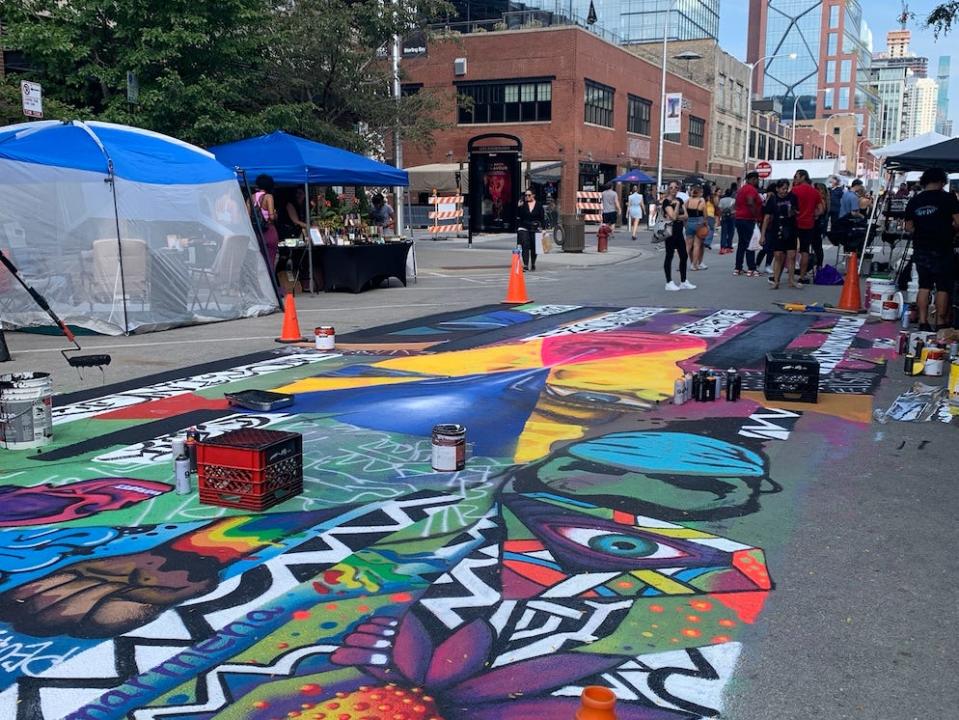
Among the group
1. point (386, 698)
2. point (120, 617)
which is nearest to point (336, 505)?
point (120, 617)

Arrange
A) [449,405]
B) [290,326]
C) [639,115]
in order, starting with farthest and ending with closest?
[639,115]
[290,326]
[449,405]

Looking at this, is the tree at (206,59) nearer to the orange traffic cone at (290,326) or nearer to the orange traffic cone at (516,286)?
the orange traffic cone at (516,286)

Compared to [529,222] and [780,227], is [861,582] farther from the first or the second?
[529,222]

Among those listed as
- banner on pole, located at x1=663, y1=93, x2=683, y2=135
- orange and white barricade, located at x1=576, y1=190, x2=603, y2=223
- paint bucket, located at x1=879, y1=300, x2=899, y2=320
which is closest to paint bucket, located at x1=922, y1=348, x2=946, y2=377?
paint bucket, located at x1=879, y1=300, x2=899, y2=320

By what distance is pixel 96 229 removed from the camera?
11.7m

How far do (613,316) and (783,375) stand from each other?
212 inches

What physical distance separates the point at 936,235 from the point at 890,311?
2644mm

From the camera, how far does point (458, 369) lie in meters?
9.30

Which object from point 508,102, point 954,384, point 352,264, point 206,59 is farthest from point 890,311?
point 508,102

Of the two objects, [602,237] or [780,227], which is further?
[602,237]

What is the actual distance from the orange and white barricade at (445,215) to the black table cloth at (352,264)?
18.4m

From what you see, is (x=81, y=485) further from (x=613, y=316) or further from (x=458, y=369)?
(x=613, y=316)

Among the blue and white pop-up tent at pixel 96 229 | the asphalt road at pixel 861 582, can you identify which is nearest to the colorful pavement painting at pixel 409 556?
the asphalt road at pixel 861 582

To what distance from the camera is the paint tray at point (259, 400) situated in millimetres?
7414
